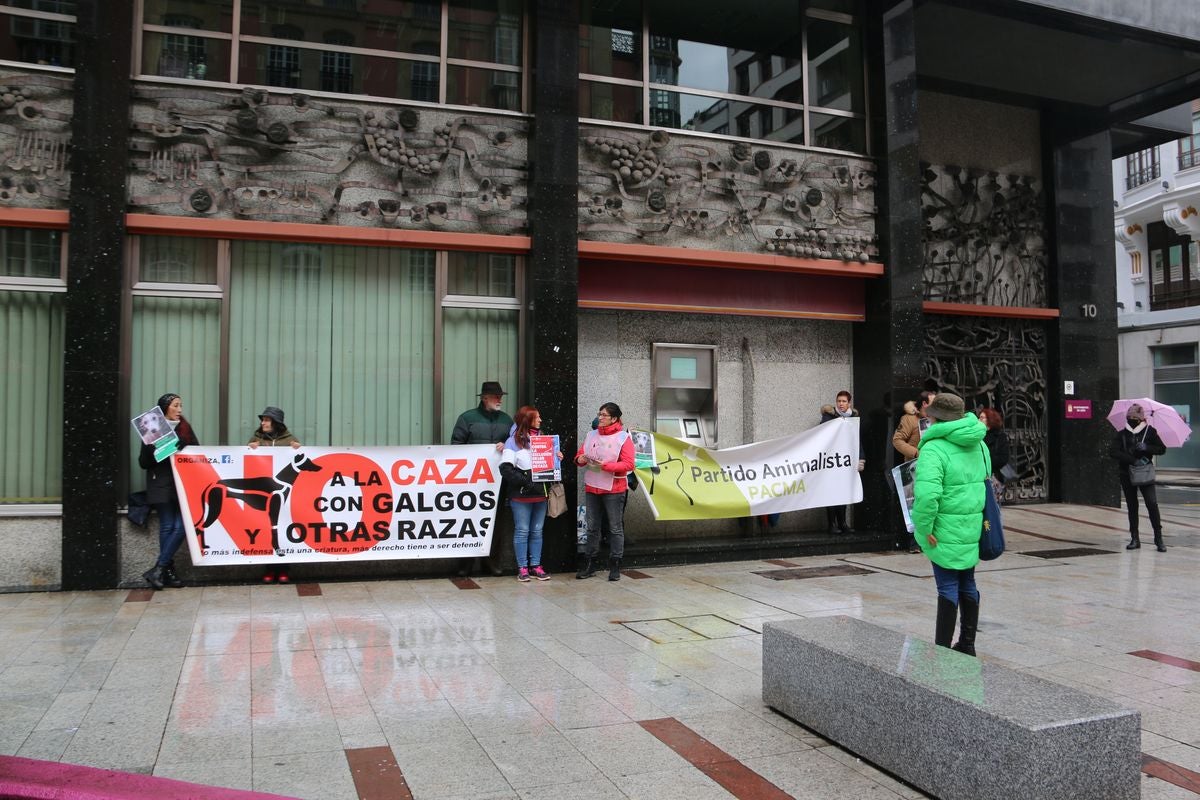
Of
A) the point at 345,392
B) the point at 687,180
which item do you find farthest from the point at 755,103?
the point at 345,392

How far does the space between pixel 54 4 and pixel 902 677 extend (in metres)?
10.1

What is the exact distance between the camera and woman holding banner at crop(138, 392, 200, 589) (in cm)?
873

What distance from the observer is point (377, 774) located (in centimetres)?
433

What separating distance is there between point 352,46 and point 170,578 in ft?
19.7

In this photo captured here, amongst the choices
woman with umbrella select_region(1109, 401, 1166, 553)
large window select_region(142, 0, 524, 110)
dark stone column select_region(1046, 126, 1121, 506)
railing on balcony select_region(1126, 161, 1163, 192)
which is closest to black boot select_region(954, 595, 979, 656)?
woman with umbrella select_region(1109, 401, 1166, 553)

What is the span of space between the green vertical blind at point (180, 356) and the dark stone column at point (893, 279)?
8076 mm

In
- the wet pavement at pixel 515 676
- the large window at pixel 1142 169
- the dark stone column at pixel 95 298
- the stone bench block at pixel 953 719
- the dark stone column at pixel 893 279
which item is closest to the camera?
the stone bench block at pixel 953 719

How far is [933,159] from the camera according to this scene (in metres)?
14.9

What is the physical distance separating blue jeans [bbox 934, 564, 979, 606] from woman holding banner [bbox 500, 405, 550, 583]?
15.2 ft

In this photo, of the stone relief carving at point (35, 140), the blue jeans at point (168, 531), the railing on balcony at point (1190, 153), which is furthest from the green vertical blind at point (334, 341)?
the railing on balcony at point (1190, 153)

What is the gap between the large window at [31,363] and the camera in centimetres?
896

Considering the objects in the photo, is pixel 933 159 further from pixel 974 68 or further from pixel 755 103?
pixel 755 103

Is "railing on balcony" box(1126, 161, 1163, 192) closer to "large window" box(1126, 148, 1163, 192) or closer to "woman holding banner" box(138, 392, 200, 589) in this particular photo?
"large window" box(1126, 148, 1163, 192)

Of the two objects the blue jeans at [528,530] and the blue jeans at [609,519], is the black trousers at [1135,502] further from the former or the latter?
the blue jeans at [528,530]
